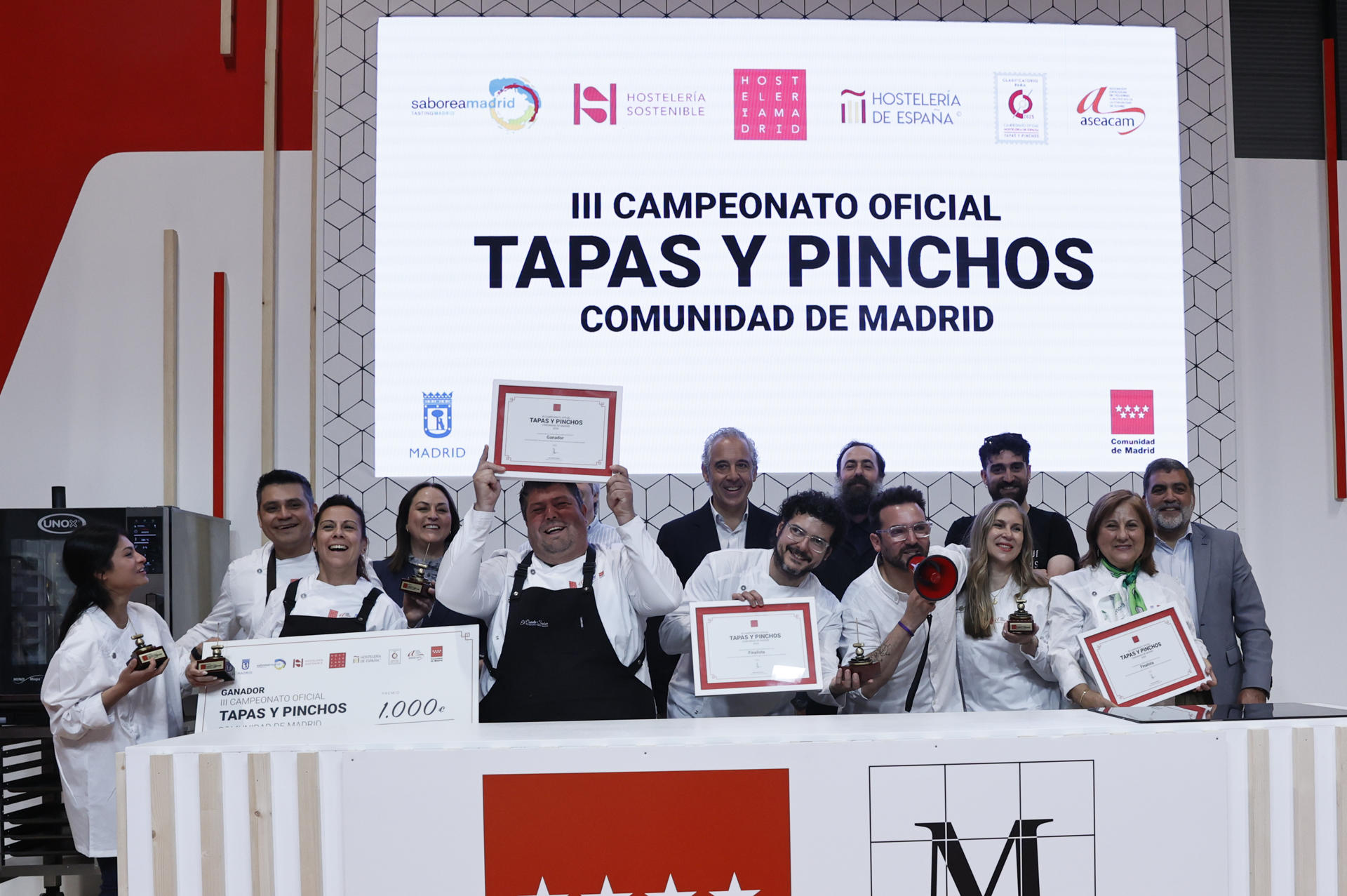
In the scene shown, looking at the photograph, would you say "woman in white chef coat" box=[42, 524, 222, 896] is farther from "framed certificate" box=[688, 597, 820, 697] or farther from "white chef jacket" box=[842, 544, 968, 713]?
"white chef jacket" box=[842, 544, 968, 713]

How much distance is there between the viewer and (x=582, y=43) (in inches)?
178

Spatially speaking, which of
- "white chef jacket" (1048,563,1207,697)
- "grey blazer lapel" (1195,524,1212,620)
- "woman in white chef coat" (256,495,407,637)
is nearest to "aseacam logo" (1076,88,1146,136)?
"grey blazer lapel" (1195,524,1212,620)

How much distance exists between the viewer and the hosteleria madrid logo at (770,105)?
4.50 meters

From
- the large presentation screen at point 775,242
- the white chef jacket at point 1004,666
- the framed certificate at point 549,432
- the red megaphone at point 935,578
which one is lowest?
the white chef jacket at point 1004,666

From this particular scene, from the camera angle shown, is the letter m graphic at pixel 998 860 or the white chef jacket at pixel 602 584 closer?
the letter m graphic at pixel 998 860

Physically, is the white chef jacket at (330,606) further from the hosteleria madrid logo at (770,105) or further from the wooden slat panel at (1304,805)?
the hosteleria madrid logo at (770,105)

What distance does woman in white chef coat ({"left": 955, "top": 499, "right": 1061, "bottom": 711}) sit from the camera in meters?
3.05

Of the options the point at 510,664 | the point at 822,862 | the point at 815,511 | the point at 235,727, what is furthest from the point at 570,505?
the point at 822,862

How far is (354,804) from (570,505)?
107 cm

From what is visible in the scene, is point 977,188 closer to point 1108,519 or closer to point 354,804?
point 1108,519

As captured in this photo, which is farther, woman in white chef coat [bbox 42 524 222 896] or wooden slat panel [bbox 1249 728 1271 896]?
woman in white chef coat [bbox 42 524 222 896]

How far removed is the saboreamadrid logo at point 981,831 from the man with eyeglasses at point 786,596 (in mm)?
736

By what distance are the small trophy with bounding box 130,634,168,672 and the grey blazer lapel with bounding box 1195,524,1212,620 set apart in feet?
10.4

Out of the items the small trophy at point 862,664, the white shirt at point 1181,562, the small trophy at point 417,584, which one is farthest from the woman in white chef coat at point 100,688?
the white shirt at point 1181,562
